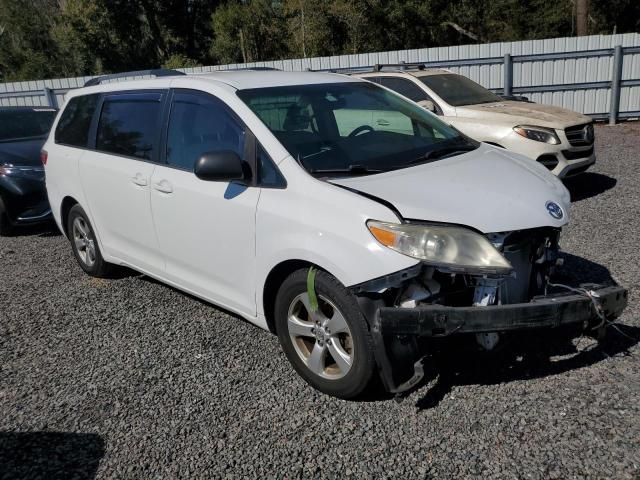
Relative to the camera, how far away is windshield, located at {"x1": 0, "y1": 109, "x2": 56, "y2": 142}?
26.8ft

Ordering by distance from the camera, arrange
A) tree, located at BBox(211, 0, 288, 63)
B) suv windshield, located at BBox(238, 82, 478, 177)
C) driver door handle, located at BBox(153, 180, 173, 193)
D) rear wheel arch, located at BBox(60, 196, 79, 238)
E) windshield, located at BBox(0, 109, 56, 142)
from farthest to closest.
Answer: tree, located at BBox(211, 0, 288, 63)
windshield, located at BBox(0, 109, 56, 142)
rear wheel arch, located at BBox(60, 196, 79, 238)
driver door handle, located at BBox(153, 180, 173, 193)
suv windshield, located at BBox(238, 82, 478, 177)

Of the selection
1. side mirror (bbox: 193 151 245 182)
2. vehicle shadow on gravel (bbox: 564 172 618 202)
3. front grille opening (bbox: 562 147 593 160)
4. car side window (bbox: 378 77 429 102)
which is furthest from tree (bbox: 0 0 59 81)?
side mirror (bbox: 193 151 245 182)

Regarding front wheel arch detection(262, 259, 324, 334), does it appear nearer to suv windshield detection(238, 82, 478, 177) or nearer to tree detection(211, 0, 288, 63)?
suv windshield detection(238, 82, 478, 177)

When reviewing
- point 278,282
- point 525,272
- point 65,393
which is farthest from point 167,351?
point 525,272

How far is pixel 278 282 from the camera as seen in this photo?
3.54 m

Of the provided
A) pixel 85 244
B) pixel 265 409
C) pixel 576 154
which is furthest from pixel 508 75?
pixel 265 409

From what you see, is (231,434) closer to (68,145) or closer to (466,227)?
(466,227)

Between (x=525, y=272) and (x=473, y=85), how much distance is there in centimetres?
643

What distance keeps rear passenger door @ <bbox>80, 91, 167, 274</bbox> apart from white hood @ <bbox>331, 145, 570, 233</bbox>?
1785mm

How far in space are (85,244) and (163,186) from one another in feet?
6.35

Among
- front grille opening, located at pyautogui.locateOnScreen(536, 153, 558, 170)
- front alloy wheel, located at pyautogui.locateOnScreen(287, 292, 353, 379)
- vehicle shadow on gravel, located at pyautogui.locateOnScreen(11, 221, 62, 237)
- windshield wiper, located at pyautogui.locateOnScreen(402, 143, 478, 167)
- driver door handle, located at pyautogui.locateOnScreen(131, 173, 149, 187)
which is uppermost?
windshield wiper, located at pyautogui.locateOnScreen(402, 143, 478, 167)

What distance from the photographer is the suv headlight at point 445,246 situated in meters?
2.91

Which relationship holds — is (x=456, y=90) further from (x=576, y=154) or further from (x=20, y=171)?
(x=20, y=171)

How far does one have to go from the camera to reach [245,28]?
2764 centimetres
